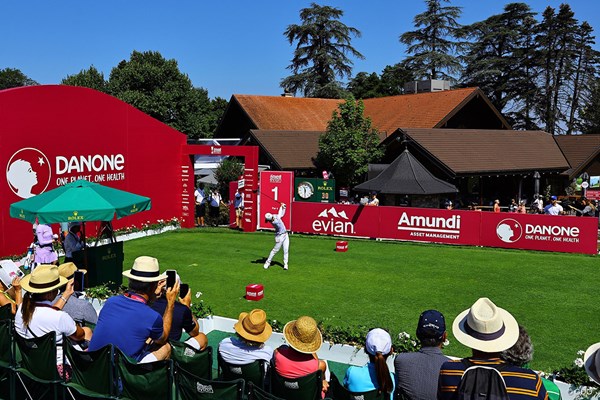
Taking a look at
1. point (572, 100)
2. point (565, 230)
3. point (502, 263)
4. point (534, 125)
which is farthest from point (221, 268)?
point (572, 100)

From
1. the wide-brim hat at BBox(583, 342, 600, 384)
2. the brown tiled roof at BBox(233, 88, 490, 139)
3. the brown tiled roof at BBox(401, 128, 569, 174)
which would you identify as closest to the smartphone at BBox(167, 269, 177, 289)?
the wide-brim hat at BBox(583, 342, 600, 384)

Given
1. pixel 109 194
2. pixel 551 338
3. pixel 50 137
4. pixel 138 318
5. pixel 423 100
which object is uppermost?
pixel 423 100

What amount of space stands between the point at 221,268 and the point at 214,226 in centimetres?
876

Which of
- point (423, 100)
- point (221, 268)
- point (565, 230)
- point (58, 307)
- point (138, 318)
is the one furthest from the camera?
point (423, 100)

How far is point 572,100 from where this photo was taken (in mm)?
53719

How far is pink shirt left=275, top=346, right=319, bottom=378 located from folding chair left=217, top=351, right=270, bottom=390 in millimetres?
279

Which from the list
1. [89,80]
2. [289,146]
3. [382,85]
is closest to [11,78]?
[89,80]

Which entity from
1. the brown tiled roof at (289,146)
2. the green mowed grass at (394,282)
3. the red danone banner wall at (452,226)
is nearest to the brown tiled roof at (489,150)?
the brown tiled roof at (289,146)

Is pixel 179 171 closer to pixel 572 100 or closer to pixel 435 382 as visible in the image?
pixel 435 382

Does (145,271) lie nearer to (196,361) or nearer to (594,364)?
(196,361)

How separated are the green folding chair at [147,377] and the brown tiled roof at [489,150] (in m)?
21.7

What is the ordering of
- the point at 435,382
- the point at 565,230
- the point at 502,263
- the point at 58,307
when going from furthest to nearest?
the point at 565,230, the point at 502,263, the point at 58,307, the point at 435,382

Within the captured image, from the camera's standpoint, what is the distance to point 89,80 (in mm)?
52344

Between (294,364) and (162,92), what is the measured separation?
149ft
